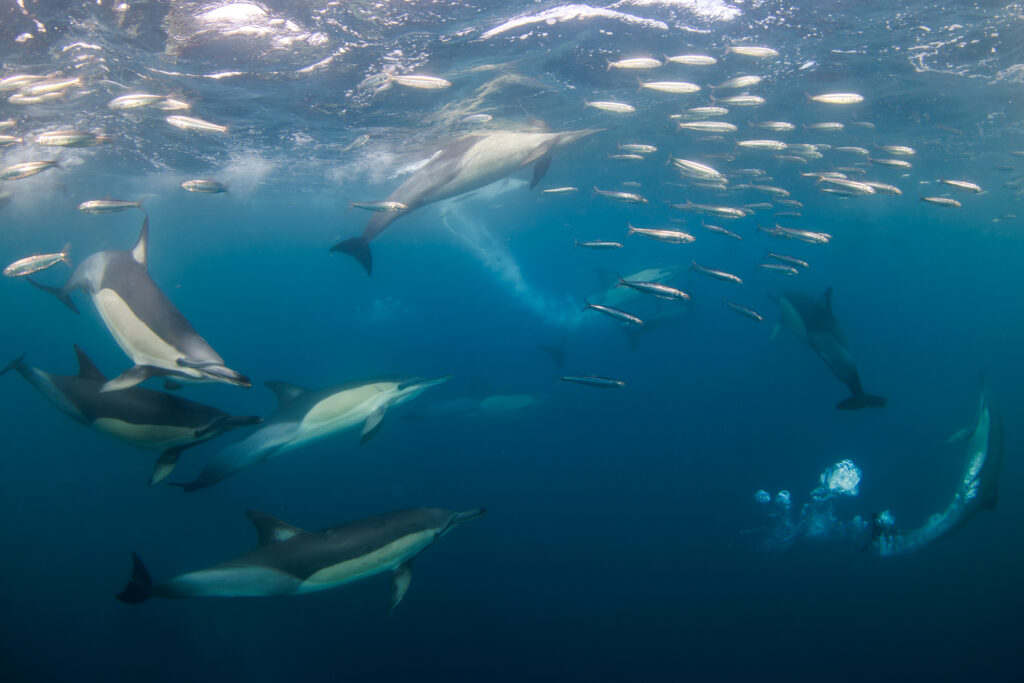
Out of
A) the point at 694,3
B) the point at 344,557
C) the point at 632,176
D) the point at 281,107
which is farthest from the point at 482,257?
the point at 344,557

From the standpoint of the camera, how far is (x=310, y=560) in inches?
159

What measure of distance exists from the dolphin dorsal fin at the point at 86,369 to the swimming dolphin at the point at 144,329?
0.57 meters

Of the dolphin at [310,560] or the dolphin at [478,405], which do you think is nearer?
the dolphin at [310,560]

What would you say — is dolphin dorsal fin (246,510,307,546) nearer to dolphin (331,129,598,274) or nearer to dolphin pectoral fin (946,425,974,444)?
dolphin (331,129,598,274)

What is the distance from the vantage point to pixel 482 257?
5925 cm

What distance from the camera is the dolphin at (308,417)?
4.85 metres

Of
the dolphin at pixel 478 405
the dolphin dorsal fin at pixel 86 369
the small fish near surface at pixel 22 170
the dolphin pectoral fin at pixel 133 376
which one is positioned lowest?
the dolphin at pixel 478 405

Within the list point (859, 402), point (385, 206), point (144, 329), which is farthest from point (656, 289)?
point (144, 329)

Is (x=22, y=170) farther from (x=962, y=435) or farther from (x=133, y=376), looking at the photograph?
(x=962, y=435)

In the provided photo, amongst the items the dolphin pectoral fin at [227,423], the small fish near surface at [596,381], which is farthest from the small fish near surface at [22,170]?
the small fish near surface at [596,381]

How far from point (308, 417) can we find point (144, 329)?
6.68 feet

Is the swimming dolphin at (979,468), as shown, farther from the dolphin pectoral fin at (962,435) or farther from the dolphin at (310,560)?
the dolphin at (310,560)

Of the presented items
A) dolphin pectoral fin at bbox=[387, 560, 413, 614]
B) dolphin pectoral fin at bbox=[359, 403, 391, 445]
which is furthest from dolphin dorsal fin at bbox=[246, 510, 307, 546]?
dolphin pectoral fin at bbox=[359, 403, 391, 445]

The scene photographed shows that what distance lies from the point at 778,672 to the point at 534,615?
560cm
